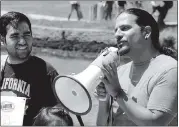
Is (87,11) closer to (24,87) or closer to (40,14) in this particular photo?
(40,14)

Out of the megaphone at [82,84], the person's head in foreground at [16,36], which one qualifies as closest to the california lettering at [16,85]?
the person's head in foreground at [16,36]

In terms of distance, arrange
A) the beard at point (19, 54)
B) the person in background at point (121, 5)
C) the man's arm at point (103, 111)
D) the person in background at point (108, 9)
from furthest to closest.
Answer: the person in background at point (108, 9) → the person in background at point (121, 5) → the beard at point (19, 54) → the man's arm at point (103, 111)

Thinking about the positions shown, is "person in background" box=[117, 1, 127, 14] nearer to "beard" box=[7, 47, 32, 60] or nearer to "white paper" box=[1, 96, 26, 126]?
"beard" box=[7, 47, 32, 60]

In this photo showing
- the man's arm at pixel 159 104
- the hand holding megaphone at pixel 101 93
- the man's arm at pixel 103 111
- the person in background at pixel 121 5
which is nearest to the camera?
the man's arm at pixel 159 104

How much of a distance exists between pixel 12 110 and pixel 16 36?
0.50 m

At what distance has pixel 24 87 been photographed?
2244 millimetres

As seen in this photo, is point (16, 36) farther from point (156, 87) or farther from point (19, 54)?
point (156, 87)

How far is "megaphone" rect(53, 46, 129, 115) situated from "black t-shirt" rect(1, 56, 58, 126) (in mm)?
328

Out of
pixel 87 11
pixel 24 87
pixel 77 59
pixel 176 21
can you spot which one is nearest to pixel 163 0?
pixel 176 21

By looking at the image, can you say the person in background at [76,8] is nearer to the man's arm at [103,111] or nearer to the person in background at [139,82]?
the person in background at [139,82]

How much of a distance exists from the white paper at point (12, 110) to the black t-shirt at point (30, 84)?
32 mm

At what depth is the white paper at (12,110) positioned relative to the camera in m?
2.26

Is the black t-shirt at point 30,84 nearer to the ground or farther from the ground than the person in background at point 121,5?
nearer to the ground

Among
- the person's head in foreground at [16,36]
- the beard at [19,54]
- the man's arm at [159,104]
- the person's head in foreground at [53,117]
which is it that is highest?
the person's head in foreground at [16,36]
